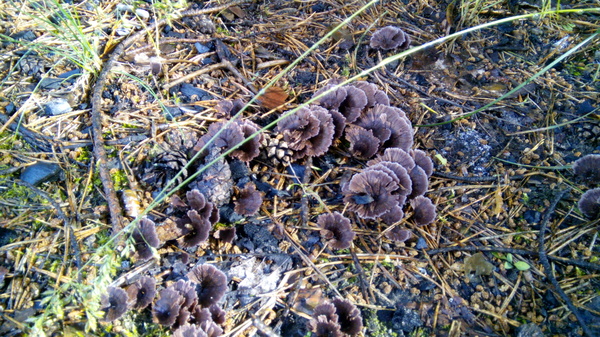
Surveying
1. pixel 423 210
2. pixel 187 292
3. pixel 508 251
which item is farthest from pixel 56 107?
pixel 508 251

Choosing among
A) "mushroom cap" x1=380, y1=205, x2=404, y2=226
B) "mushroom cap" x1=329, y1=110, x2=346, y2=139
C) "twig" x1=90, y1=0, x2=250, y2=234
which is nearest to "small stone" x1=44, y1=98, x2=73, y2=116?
"twig" x1=90, y1=0, x2=250, y2=234

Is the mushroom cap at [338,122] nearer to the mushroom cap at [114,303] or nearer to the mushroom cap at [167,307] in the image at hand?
the mushroom cap at [167,307]

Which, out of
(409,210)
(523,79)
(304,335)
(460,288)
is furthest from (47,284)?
(523,79)

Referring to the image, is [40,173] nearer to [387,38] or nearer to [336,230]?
[336,230]

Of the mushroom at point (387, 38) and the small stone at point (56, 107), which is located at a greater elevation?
the small stone at point (56, 107)

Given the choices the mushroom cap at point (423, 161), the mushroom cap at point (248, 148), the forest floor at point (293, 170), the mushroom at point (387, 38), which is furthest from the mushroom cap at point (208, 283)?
the mushroom at point (387, 38)

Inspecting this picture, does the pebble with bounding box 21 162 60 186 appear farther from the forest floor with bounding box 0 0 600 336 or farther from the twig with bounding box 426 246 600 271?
the twig with bounding box 426 246 600 271
